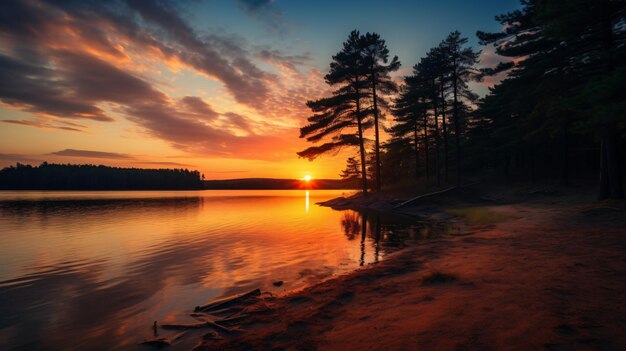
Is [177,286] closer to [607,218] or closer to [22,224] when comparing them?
[607,218]

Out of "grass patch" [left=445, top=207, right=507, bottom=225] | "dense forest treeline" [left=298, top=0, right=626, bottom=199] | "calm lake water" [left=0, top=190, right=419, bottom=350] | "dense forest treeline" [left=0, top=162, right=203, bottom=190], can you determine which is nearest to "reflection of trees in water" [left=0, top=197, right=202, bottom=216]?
"calm lake water" [left=0, top=190, right=419, bottom=350]

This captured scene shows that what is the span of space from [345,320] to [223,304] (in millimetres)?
2680

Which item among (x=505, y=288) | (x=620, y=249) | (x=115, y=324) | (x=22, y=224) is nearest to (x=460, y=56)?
(x=620, y=249)

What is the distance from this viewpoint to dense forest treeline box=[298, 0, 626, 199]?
14734 millimetres

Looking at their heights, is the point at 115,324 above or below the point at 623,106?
below

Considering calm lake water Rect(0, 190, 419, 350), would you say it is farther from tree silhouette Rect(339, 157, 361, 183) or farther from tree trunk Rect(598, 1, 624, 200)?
tree silhouette Rect(339, 157, 361, 183)

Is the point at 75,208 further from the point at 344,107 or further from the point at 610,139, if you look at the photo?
the point at 610,139

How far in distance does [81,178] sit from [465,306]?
561 feet

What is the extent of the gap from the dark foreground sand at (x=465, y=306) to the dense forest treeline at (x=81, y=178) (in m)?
166

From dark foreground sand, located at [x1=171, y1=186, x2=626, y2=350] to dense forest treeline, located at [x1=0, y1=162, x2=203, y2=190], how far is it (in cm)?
16638

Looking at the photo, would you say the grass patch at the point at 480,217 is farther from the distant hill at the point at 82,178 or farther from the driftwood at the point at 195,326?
the distant hill at the point at 82,178

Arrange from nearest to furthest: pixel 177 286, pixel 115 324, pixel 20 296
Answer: pixel 115 324
pixel 20 296
pixel 177 286

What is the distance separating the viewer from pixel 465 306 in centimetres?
482

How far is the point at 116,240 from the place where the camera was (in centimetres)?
1437
